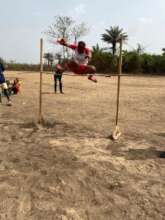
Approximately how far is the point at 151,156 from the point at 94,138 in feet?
6.21

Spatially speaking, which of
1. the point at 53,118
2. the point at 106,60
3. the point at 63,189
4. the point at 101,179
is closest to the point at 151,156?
the point at 101,179

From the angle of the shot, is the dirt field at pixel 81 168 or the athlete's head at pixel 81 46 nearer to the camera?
the dirt field at pixel 81 168

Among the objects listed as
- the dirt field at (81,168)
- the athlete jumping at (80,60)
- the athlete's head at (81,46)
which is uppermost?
the athlete's head at (81,46)

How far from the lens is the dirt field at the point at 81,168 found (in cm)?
549

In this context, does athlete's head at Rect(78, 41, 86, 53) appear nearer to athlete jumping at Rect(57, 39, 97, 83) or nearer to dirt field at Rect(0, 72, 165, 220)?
athlete jumping at Rect(57, 39, 97, 83)

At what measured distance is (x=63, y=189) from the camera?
245 inches

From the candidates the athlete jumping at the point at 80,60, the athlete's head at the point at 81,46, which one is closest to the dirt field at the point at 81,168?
the athlete jumping at the point at 80,60

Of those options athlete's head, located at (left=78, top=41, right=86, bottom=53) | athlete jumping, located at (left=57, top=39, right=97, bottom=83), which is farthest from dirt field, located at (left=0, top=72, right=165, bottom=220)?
athlete's head, located at (left=78, top=41, right=86, bottom=53)

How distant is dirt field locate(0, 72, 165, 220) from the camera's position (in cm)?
549

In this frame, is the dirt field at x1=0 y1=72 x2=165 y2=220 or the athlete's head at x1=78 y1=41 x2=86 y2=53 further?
the athlete's head at x1=78 y1=41 x2=86 y2=53

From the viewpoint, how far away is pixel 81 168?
7.31 metres

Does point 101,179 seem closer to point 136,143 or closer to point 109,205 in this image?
point 109,205

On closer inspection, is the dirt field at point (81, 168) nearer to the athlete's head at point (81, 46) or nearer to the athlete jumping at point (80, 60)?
the athlete jumping at point (80, 60)

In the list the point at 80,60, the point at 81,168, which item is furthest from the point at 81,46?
the point at 81,168
